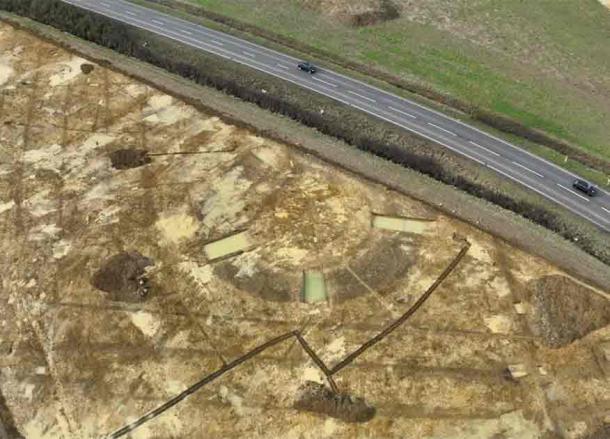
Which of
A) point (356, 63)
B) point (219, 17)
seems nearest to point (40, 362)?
point (356, 63)

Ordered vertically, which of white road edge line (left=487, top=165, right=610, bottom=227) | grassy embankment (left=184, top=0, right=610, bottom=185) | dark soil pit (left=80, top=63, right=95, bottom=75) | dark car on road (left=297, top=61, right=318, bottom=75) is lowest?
dark soil pit (left=80, top=63, right=95, bottom=75)

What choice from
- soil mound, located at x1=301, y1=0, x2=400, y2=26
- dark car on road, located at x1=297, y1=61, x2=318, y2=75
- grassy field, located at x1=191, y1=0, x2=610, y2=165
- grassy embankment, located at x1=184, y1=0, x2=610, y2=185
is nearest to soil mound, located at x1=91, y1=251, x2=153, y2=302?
dark car on road, located at x1=297, y1=61, x2=318, y2=75

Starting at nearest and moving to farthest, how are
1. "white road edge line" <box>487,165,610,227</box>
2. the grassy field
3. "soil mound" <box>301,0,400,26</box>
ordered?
"white road edge line" <box>487,165,610,227</box> < the grassy field < "soil mound" <box>301,0,400,26</box>

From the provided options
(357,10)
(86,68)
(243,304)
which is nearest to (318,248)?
(243,304)

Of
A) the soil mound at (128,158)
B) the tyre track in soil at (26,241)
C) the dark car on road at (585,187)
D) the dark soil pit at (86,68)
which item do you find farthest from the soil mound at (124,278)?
the dark car on road at (585,187)

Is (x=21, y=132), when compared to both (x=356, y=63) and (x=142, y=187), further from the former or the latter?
(x=356, y=63)

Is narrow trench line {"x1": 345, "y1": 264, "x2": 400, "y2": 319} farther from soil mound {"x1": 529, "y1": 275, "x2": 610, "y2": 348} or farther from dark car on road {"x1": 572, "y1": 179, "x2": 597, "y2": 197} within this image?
dark car on road {"x1": 572, "y1": 179, "x2": 597, "y2": 197}
